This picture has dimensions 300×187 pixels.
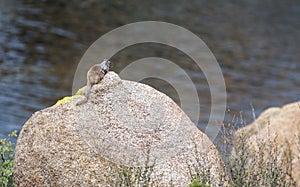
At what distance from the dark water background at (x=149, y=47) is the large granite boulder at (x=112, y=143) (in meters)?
4.14

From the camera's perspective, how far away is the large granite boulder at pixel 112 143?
5195 mm

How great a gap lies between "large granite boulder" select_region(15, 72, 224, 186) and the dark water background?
414cm

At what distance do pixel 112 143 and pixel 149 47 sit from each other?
37.1 feet

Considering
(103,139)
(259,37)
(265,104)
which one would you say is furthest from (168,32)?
(103,139)

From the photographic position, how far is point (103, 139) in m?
5.30

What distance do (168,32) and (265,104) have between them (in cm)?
549

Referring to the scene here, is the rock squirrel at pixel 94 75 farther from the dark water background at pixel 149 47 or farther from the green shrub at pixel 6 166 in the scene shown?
the dark water background at pixel 149 47

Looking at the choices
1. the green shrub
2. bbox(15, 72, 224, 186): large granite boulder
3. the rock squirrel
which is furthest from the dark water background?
A: the rock squirrel

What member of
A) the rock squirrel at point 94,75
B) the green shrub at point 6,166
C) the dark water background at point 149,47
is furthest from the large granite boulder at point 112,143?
the dark water background at point 149,47

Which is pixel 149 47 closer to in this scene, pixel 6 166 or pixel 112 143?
pixel 6 166

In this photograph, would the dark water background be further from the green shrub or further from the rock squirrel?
the rock squirrel

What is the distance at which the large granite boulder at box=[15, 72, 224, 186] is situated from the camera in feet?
17.0

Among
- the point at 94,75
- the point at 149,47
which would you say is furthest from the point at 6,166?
the point at 149,47

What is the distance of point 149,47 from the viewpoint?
1647 centimetres
